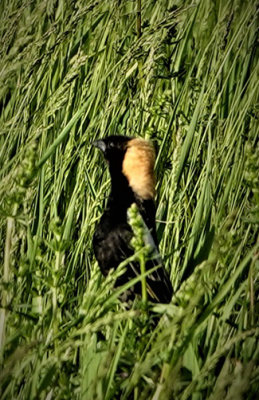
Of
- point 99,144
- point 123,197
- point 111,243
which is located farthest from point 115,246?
point 99,144

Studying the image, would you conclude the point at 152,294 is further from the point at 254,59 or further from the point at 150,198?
the point at 254,59

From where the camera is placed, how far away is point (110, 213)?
1798mm

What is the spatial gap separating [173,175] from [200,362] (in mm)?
571

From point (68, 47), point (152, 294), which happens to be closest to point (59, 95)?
point (152, 294)

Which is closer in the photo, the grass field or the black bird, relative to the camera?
the grass field

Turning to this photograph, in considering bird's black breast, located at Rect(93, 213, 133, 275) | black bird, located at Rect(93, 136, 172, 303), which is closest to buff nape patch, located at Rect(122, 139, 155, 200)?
black bird, located at Rect(93, 136, 172, 303)

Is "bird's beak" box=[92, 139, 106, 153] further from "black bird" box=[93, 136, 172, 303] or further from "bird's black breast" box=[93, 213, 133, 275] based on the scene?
"bird's black breast" box=[93, 213, 133, 275]

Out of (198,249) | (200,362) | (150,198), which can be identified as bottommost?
(200,362)

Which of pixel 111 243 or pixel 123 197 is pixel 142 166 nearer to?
pixel 123 197

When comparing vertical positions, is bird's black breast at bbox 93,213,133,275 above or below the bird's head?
below

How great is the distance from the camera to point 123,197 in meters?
1.81

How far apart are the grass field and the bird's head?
0.18ft

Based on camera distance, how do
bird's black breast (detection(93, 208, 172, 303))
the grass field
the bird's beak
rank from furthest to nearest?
the bird's beak < bird's black breast (detection(93, 208, 172, 303)) < the grass field

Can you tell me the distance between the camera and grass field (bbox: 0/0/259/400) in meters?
1.09
